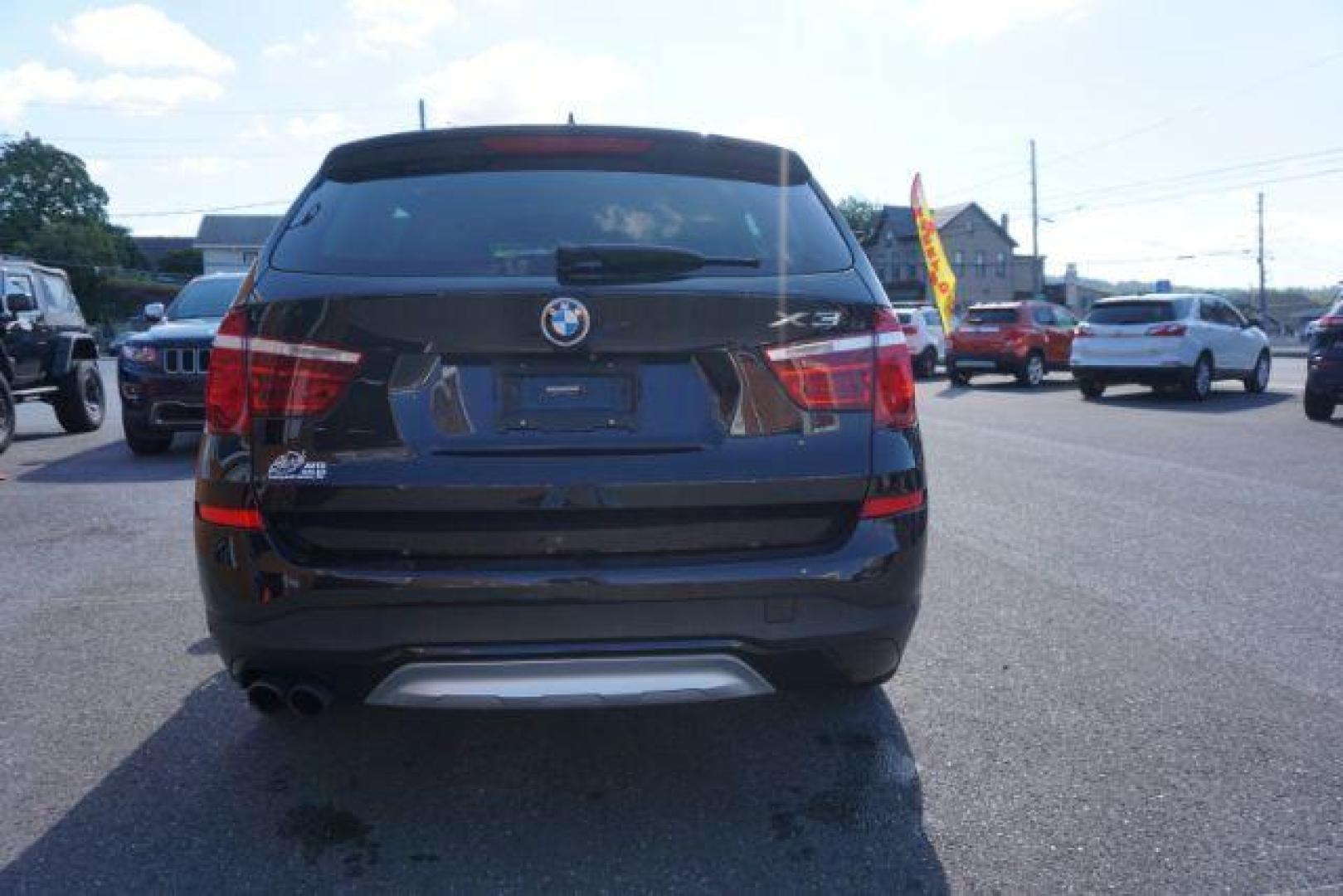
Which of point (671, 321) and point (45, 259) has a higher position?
point (45, 259)

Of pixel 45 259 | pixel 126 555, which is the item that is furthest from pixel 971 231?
pixel 126 555

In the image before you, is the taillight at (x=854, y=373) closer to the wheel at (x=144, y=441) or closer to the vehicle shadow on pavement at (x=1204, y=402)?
the wheel at (x=144, y=441)

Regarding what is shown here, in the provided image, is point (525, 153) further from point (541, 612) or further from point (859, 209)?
point (859, 209)

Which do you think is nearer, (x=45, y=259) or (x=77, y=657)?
(x=77, y=657)

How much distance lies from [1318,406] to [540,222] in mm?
13410

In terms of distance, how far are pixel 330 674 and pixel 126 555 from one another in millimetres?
4214

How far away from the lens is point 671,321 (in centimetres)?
256

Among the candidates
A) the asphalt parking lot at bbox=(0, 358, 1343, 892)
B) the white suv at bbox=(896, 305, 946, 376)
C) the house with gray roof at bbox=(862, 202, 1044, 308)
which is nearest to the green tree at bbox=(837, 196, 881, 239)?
the house with gray roof at bbox=(862, 202, 1044, 308)

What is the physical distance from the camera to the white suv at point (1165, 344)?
54.6ft

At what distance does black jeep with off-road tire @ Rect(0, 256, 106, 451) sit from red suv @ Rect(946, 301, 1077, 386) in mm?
15548

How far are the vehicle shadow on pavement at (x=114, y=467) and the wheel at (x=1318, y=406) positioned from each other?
12770 mm

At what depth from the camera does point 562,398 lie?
8.28 ft

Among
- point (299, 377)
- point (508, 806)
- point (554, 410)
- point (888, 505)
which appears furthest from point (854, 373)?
point (508, 806)

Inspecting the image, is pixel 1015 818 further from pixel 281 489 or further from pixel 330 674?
pixel 281 489
